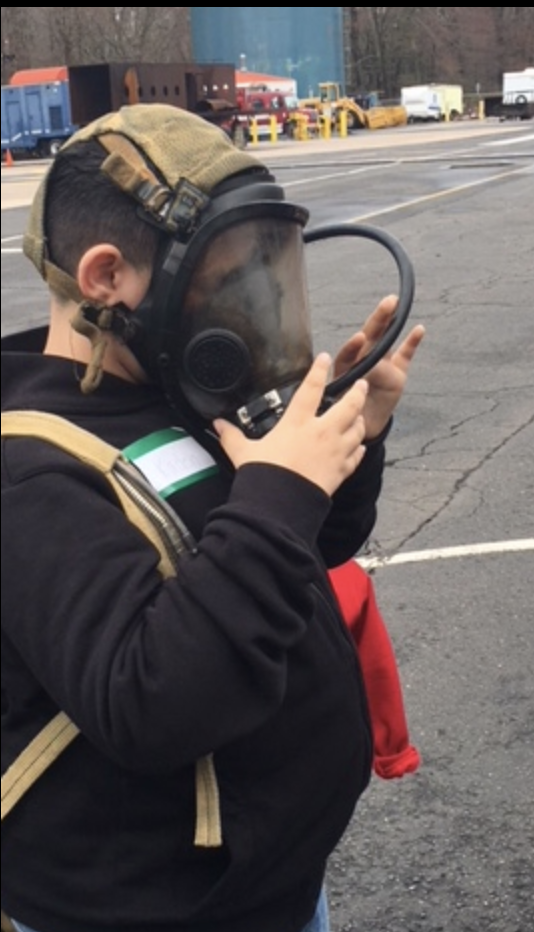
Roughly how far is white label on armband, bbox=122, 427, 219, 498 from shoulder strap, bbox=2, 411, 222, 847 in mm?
46

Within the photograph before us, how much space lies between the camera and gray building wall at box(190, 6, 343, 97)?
Result: 1.30m

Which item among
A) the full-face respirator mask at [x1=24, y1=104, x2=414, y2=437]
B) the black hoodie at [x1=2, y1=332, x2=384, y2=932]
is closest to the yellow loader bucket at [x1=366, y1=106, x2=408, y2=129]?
the full-face respirator mask at [x1=24, y1=104, x2=414, y2=437]

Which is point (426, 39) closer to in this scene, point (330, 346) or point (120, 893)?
point (120, 893)

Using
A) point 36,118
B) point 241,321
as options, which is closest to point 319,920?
point 241,321

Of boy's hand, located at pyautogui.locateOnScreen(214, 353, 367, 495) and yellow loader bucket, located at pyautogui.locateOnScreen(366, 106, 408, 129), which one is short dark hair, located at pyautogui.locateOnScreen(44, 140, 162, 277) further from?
yellow loader bucket, located at pyautogui.locateOnScreen(366, 106, 408, 129)

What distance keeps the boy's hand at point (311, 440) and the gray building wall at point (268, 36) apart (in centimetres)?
34

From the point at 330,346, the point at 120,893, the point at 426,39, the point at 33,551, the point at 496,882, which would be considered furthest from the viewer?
the point at 330,346

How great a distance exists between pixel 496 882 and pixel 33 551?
1.78 meters

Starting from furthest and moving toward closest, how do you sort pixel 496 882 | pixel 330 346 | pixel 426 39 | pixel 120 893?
pixel 330 346, pixel 496 882, pixel 426 39, pixel 120 893

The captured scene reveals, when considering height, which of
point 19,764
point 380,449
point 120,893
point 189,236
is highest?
point 189,236

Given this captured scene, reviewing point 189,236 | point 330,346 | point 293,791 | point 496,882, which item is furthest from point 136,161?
point 330,346

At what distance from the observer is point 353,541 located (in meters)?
1.60

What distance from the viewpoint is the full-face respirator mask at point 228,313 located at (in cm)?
123

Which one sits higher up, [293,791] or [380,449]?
[380,449]
